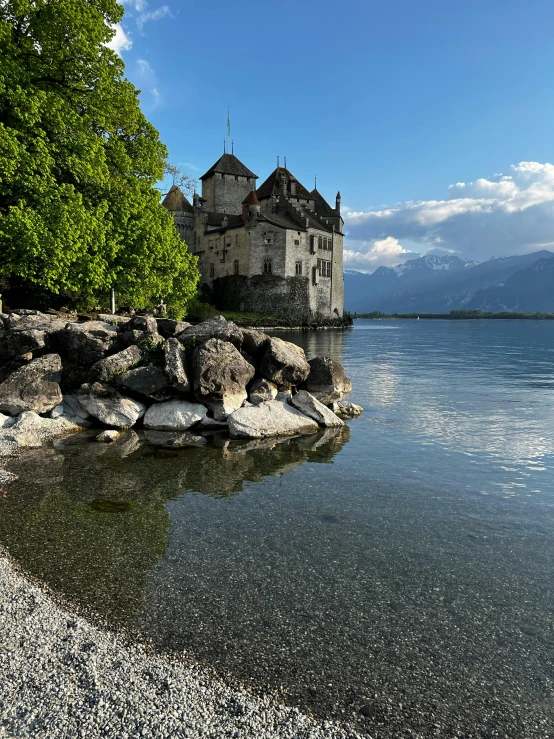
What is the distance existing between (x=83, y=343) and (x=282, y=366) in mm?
8083

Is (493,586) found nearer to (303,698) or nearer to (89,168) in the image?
(303,698)

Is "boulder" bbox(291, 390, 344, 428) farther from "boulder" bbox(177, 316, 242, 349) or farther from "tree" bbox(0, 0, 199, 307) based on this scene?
"tree" bbox(0, 0, 199, 307)

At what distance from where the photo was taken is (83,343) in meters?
19.9

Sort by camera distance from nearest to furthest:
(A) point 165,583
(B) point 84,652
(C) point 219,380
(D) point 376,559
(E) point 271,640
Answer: (B) point 84,652 < (E) point 271,640 < (A) point 165,583 < (D) point 376,559 < (C) point 219,380

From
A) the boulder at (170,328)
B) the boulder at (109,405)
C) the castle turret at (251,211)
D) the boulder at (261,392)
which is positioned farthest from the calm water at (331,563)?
the castle turret at (251,211)

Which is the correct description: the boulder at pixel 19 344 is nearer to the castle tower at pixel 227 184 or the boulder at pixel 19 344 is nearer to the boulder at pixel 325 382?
the boulder at pixel 325 382

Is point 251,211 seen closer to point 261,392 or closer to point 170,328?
point 170,328

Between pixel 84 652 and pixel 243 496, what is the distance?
619 centimetres

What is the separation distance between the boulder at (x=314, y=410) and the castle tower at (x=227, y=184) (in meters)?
88.8

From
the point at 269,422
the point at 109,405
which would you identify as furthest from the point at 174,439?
the point at 269,422

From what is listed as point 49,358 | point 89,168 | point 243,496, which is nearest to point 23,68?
point 89,168

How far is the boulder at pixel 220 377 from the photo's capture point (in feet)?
59.8

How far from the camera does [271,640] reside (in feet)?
21.5

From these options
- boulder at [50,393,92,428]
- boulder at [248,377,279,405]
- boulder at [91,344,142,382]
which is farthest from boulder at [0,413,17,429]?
boulder at [248,377,279,405]
